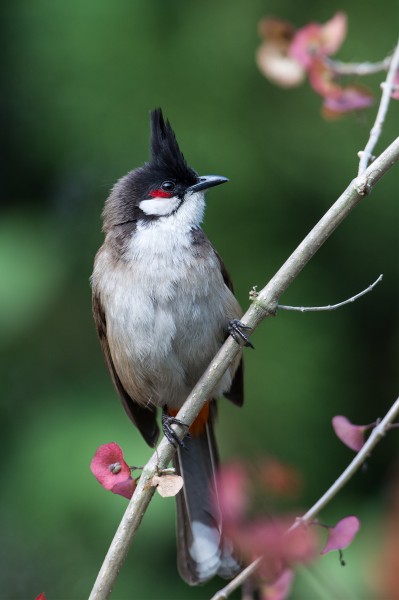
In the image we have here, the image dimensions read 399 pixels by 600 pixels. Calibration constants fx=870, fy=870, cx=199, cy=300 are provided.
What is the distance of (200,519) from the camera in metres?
2.62

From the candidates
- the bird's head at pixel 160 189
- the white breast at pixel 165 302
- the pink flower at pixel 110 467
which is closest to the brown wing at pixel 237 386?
the white breast at pixel 165 302

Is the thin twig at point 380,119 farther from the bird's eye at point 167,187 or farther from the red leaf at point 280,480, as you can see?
the bird's eye at point 167,187

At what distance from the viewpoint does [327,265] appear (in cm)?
390

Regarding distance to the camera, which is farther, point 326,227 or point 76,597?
point 76,597

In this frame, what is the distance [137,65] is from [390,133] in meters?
1.19

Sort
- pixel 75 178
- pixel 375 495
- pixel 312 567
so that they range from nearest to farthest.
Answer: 1. pixel 312 567
2. pixel 375 495
3. pixel 75 178

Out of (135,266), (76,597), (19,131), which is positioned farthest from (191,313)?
(19,131)

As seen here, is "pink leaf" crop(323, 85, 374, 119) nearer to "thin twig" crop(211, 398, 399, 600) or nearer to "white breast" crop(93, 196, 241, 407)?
"white breast" crop(93, 196, 241, 407)

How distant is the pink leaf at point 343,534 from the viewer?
169cm

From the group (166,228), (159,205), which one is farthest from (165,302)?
(159,205)

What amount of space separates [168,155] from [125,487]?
118cm

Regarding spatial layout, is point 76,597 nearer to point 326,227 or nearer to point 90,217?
point 90,217

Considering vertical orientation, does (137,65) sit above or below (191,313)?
above

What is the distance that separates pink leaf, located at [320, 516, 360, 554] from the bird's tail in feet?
2.26
